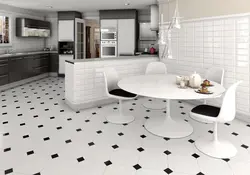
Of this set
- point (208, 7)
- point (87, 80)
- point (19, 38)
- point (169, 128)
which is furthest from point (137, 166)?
point (19, 38)

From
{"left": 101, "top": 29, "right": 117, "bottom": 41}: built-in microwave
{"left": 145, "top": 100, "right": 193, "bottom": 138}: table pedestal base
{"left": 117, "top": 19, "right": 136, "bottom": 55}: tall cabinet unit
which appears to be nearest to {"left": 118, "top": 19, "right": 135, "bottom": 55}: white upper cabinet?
{"left": 117, "top": 19, "right": 136, "bottom": 55}: tall cabinet unit

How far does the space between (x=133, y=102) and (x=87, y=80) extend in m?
1.27

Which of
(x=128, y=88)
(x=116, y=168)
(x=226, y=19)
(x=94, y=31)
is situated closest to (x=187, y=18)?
(x=226, y=19)

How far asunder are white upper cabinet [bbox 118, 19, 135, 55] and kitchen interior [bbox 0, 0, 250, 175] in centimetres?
4

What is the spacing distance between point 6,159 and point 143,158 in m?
1.72

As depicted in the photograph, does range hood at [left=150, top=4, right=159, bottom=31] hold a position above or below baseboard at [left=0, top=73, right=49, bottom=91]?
above

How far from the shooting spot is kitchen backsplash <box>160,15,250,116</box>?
11.9 ft

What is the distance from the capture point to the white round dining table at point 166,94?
255cm

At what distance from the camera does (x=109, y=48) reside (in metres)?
7.49

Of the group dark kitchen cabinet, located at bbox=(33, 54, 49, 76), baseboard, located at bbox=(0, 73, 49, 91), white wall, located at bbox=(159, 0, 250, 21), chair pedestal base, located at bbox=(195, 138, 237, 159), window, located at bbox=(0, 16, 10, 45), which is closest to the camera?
chair pedestal base, located at bbox=(195, 138, 237, 159)

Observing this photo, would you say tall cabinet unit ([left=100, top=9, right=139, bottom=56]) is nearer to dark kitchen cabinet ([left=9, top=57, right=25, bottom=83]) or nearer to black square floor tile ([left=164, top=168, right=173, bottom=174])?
dark kitchen cabinet ([left=9, top=57, right=25, bottom=83])

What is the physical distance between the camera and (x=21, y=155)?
2588 millimetres

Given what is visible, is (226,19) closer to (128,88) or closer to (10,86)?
(128,88)

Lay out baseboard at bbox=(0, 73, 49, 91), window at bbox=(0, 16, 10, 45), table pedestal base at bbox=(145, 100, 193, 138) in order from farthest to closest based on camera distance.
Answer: window at bbox=(0, 16, 10, 45) < baseboard at bbox=(0, 73, 49, 91) < table pedestal base at bbox=(145, 100, 193, 138)
